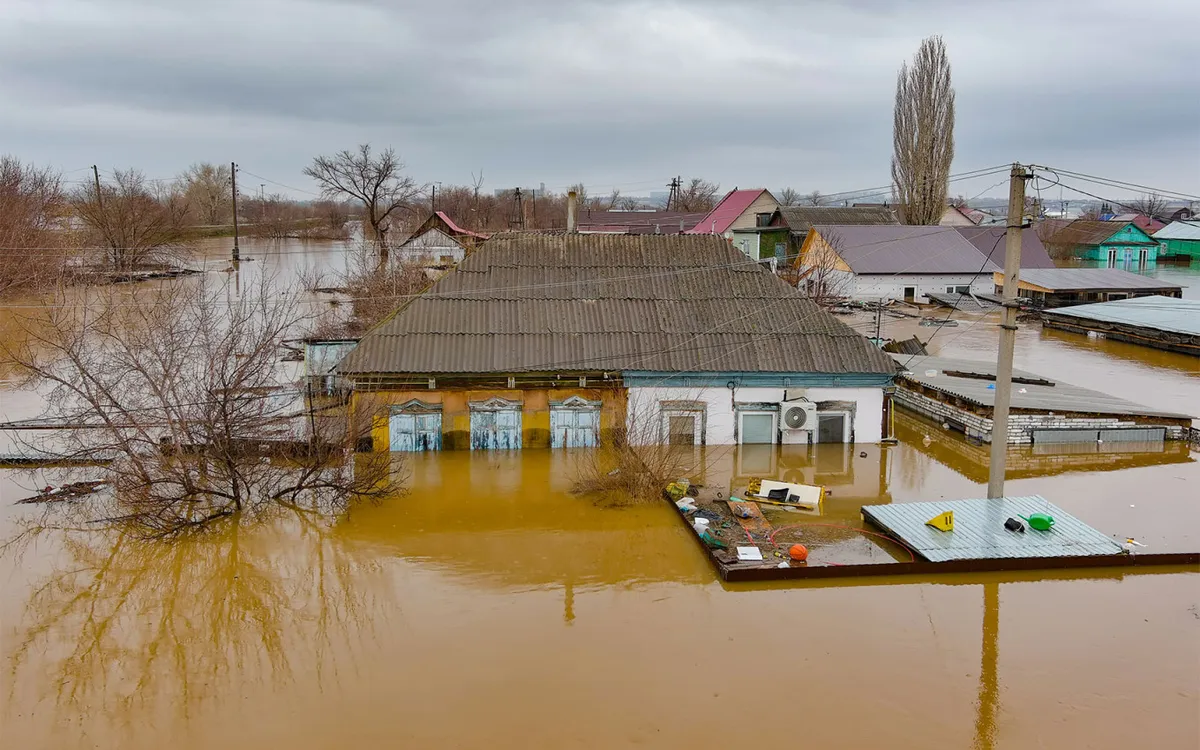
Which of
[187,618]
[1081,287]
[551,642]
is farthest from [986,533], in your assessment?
[1081,287]

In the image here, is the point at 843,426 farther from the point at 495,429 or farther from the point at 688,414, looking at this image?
the point at 495,429

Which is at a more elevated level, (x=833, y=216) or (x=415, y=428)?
(x=833, y=216)

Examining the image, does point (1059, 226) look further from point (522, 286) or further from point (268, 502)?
point (268, 502)

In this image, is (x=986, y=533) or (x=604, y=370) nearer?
(x=986, y=533)

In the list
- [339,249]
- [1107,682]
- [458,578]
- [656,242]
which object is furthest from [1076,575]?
[339,249]

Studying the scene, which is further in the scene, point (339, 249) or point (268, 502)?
point (339, 249)

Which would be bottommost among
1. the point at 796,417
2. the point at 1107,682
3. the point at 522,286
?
the point at 1107,682

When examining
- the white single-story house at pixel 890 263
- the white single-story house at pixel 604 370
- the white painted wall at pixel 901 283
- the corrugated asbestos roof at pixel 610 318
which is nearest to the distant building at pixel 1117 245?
the white single-story house at pixel 890 263

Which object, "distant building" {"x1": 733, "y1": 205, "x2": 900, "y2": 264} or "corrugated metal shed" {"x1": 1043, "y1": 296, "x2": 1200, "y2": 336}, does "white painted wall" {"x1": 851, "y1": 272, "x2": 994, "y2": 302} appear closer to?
"distant building" {"x1": 733, "y1": 205, "x2": 900, "y2": 264}
